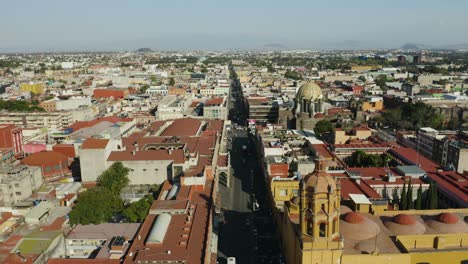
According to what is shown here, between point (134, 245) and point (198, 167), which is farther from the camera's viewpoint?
point (198, 167)

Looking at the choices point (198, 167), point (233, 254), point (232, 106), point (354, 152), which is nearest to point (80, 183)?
point (198, 167)

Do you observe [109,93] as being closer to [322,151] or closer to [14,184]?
[14,184]

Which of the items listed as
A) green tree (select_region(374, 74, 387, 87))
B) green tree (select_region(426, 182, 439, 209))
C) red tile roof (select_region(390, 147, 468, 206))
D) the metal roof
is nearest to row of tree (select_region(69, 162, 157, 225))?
the metal roof

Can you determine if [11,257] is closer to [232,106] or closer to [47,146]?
[47,146]

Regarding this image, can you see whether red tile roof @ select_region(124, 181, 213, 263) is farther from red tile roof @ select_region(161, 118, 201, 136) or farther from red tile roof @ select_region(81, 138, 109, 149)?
red tile roof @ select_region(161, 118, 201, 136)

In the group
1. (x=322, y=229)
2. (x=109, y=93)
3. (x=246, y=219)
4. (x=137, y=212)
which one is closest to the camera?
(x=322, y=229)

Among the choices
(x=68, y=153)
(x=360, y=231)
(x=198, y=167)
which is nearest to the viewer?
(x=360, y=231)

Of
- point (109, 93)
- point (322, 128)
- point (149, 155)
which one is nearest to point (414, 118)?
point (322, 128)
